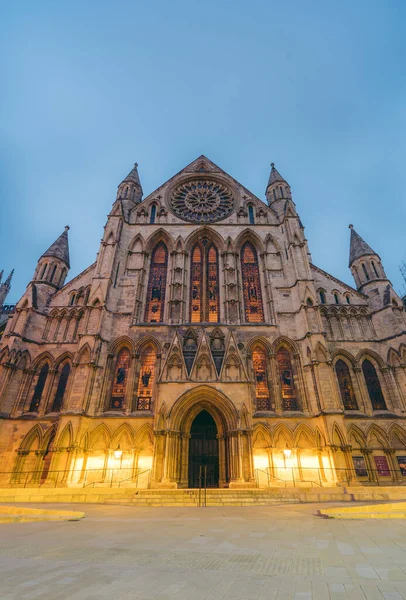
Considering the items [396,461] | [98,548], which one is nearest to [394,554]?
[98,548]

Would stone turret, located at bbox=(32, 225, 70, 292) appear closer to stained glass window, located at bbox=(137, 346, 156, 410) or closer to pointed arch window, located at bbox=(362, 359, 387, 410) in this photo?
stained glass window, located at bbox=(137, 346, 156, 410)

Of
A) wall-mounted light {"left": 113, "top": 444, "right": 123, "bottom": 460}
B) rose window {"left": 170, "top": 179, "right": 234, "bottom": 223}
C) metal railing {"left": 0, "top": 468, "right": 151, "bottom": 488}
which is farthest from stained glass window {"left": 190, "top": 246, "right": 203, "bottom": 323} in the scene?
metal railing {"left": 0, "top": 468, "right": 151, "bottom": 488}

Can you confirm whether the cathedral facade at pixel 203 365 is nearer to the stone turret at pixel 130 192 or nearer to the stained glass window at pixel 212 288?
the stained glass window at pixel 212 288

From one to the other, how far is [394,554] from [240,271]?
19388 millimetres

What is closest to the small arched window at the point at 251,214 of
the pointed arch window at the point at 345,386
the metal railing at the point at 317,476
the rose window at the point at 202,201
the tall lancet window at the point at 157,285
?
the rose window at the point at 202,201

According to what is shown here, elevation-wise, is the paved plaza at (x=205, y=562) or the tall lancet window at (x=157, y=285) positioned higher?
the tall lancet window at (x=157, y=285)

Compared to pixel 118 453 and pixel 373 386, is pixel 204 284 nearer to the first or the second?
pixel 118 453

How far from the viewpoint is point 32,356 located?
19031mm

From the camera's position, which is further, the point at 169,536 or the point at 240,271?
the point at 240,271

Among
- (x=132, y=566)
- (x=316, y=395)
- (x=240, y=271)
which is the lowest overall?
(x=132, y=566)

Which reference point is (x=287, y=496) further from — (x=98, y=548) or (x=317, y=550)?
(x=98, y=548)

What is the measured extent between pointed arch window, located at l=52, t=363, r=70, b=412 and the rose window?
14.7 meters

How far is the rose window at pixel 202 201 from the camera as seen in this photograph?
26.0 m

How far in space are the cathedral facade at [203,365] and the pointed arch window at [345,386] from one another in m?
0.07
